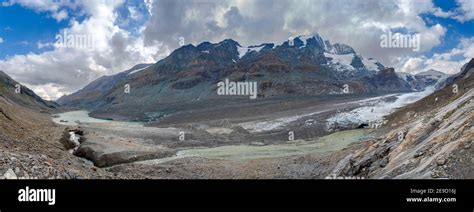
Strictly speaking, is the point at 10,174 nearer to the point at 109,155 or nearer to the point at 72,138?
the point at 109,155

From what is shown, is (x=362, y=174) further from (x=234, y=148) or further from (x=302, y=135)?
(x=302, y=135)

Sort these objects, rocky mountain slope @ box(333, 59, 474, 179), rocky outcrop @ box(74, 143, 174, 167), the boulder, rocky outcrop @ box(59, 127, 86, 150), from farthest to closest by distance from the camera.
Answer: rocky outcrop @ box(59, 127, 86, 150) → rocky outcrop @ box(74, 143, 174, 167) → the boulder → rocky mountain slope @ box(333, 59, 474, 179)

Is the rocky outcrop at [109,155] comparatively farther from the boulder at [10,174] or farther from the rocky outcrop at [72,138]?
the boulder at [10,174]

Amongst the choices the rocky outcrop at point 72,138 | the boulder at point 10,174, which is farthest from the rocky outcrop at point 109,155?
the boulder at point 10,174

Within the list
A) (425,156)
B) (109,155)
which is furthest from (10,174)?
(109,155)

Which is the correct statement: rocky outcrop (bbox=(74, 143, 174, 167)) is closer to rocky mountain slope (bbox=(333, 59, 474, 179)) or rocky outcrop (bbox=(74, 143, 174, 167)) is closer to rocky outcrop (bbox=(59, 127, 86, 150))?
rocky outcrop (bbox=(59, 127, 86, 150))

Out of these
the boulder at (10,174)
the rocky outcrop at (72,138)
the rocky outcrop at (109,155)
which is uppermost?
the boulder at (10,174)

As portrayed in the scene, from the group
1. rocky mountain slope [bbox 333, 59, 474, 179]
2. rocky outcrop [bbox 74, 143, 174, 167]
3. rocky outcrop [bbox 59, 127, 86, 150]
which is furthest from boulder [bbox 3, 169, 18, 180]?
rocky outcrop [bbox 59, 127, 86, 150]

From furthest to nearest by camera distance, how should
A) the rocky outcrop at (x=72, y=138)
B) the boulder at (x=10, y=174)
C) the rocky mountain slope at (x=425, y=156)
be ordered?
1. the rocky outcrop at (x=72, y=138)
2. the boulder at (x=10, y=174)
3. the rocky mountain slope at (x=425, y=156)

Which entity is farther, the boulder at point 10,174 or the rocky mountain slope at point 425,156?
the boulder at point 10,174

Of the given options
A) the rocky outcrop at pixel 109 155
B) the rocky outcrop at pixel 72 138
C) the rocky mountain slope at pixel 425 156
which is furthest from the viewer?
the rocky outcrop at pixel 72 138

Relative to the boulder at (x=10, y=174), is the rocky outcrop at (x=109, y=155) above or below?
below
